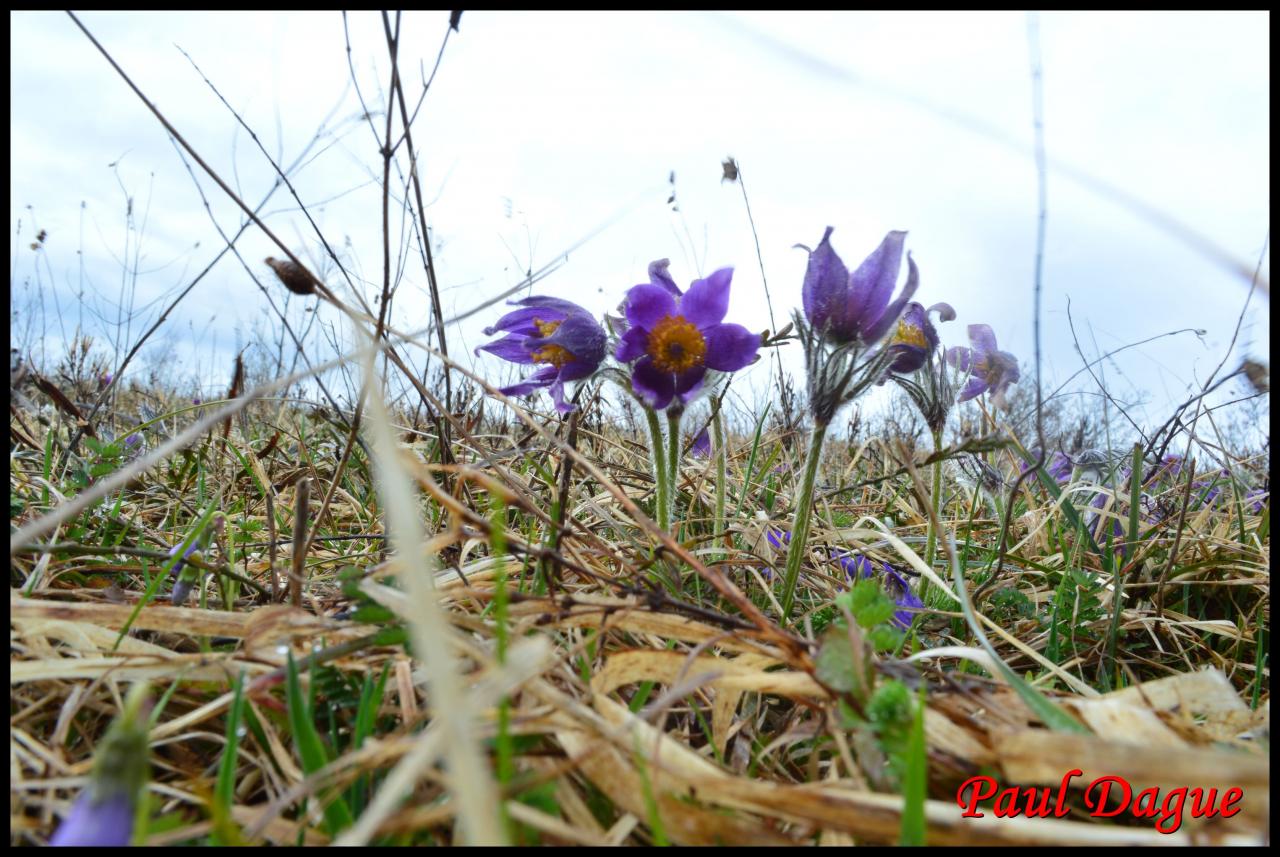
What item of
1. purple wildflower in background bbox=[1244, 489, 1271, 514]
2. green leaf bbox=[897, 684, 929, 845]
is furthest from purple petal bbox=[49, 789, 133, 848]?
purple wildflower in background bbox=[1244, 489, 1271, 514]

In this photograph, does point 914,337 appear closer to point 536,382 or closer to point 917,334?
point 917,334

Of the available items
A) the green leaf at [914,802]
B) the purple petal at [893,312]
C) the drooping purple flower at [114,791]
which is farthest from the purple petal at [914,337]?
the drooping purple flower at [114,791]

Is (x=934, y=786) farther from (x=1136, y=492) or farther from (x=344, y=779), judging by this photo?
(x=1136, y=492)

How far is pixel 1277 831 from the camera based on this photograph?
0.56 meters

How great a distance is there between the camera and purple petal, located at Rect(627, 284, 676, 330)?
1234 mm

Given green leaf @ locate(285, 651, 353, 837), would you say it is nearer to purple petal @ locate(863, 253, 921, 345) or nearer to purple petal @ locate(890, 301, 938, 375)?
purple petal @ locate(863, 253, 921, 345)

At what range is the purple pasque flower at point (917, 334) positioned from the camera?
144cm

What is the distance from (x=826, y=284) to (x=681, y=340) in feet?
0.80

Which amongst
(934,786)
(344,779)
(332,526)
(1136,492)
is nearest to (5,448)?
(344,779)

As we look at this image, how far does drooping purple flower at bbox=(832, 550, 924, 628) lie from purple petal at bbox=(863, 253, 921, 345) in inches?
17.0

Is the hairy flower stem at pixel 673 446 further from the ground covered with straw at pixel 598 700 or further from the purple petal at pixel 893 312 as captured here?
the purple petal at pixel 893 312

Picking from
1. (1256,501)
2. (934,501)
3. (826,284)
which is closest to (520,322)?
(826,284)

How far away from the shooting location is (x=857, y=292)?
45.8 inches

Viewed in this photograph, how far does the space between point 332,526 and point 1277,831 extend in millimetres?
1798
